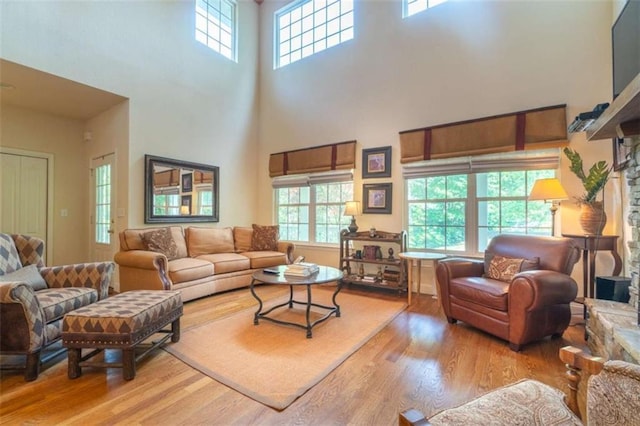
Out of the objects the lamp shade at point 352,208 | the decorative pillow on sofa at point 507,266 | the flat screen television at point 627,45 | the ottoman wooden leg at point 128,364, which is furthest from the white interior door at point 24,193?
the flat screen television at point 627,45

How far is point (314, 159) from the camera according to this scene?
16.8ft

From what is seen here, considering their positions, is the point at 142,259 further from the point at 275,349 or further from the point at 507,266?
the point at 507,266

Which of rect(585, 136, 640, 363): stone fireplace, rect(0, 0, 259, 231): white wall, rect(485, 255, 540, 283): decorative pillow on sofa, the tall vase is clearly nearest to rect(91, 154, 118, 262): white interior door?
rect(0, 0, 259, 231): white wall

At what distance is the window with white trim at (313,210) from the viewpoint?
5.02 m

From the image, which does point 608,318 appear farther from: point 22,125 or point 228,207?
point 22,125

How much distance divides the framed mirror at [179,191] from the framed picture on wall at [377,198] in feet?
8.32

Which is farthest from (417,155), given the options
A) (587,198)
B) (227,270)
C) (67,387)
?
(67,387)

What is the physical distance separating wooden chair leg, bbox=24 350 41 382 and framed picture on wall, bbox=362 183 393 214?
3.85 meters

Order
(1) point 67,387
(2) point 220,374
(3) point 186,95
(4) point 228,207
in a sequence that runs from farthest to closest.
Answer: (4) point 228,207 < (3) point 186,95 < (2) point 220,374 < (1) point 67,387

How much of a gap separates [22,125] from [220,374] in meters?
4.84

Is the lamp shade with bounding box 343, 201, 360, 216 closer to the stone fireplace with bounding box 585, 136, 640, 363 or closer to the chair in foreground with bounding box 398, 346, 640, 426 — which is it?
the stone fireplace with bounding box 585, 136, 640, 363

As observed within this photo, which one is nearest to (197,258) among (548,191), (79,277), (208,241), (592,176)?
(208,241)

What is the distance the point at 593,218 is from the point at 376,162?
8.48 ft

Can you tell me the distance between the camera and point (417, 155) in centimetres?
416
